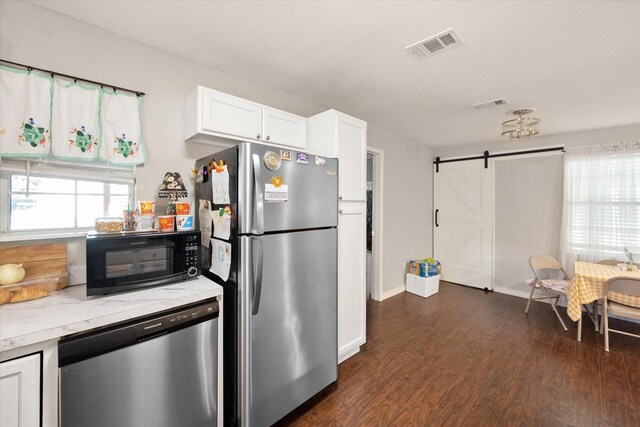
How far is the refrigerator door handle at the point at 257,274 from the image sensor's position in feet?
5.18

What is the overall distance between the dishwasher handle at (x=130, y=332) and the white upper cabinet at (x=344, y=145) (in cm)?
143

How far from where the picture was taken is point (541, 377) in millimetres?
2297

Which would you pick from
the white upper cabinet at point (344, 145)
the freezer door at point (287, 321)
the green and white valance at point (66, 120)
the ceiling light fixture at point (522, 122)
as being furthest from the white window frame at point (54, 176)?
the ceiling light fixture at point (522, 122)

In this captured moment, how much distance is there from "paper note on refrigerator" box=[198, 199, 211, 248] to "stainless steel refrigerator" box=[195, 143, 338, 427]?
5 cm

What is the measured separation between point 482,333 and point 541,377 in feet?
2.59

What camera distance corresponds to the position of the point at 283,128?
7.76 feet

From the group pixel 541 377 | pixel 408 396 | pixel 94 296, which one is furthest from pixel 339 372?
pixel 94 296

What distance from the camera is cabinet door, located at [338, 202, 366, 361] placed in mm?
2424

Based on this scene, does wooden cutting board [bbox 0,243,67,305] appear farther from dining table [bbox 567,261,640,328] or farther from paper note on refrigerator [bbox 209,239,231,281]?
dining table [bbox 567,261,640,328]

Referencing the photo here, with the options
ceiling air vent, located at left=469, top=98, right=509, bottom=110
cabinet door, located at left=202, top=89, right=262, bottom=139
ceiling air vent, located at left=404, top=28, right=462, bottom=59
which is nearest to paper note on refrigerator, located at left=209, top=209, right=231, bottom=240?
cabinet door, located at left=202, top=89, right=262, bottom=139

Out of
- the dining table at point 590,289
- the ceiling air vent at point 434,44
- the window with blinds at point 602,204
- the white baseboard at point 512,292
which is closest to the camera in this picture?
the ceiling air vent at point 434,44

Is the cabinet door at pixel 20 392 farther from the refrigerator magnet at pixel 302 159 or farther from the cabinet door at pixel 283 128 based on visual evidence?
the cabinet door at pixel 283 128

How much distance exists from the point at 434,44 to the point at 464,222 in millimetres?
3821

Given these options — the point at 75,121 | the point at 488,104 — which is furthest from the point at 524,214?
the point at 75,121
